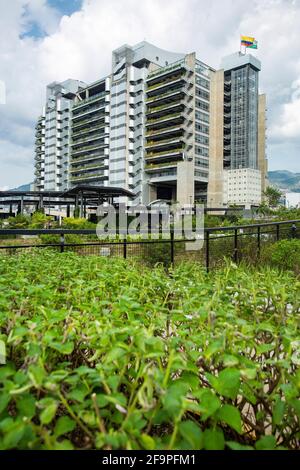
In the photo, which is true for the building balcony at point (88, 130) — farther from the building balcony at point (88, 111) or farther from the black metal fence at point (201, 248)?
the black metal fence at point (201, 248)

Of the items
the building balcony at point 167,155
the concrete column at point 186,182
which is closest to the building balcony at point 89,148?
the building balcony at point 167,155

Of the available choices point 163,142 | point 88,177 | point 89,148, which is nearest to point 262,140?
point 163,142

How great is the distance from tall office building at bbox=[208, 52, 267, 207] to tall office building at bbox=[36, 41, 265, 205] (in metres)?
0.19

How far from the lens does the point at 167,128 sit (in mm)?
58000

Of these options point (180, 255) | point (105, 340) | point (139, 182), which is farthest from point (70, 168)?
point (105, 340)

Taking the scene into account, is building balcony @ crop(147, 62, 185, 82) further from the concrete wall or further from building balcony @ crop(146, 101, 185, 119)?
the concrete wall

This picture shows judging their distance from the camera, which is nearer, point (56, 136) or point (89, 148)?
point (89, 148)

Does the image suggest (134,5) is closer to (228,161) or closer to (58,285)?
(58,285)

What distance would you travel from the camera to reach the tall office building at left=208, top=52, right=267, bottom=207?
6309 centimetres

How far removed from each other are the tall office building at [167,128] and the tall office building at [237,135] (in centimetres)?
19

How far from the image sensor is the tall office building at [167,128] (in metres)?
57.9

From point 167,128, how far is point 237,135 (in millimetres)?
16899

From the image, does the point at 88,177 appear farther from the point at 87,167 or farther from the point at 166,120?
the point at 166,120

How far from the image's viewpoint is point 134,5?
17.6ft
